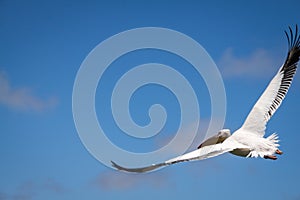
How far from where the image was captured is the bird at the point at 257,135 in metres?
15.9

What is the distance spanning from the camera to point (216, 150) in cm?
1634

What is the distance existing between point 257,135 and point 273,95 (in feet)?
8.12

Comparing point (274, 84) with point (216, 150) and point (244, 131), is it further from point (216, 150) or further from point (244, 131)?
point (216, 150)

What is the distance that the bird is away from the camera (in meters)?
15.9

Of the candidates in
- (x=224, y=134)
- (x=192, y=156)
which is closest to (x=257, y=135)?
(x=224, y=134)

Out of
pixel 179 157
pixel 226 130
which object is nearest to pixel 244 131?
pixel 226 130

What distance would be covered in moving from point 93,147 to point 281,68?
8.70 metres

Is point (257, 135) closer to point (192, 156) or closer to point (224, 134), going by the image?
point (224, 134)

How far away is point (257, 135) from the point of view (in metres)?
19.6

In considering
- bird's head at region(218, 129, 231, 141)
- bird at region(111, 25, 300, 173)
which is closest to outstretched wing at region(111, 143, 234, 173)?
bird at region(111, 25, 300, 173)

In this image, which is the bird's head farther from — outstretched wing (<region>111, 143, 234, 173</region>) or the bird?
outstretched wing (<region>111, 143, 234, 173</region>)

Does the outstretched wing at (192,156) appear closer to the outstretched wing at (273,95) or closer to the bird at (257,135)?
the bird at (257,135)

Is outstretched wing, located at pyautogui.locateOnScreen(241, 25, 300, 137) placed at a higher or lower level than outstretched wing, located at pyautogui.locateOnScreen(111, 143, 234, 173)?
higher

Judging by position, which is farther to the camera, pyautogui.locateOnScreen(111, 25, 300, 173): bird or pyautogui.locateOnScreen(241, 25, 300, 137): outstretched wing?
pyautogui.locateOnScreen(241, 25, 300, 137): outstretched wing
